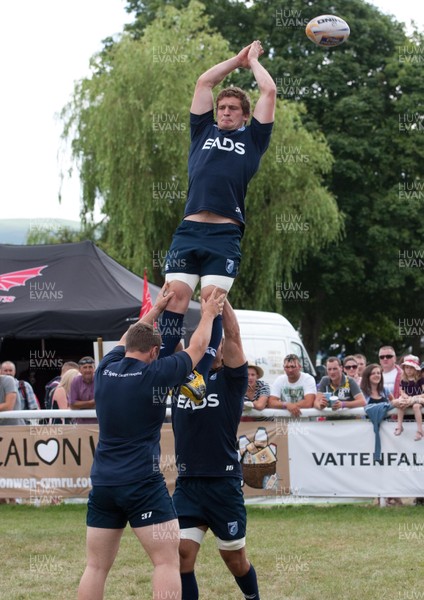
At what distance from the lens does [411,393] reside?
11.7 m

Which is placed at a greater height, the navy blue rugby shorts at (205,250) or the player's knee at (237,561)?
the navy blue rugby shorts at (205,250)

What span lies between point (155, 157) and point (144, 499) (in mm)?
21219

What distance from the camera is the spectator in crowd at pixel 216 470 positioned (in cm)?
632

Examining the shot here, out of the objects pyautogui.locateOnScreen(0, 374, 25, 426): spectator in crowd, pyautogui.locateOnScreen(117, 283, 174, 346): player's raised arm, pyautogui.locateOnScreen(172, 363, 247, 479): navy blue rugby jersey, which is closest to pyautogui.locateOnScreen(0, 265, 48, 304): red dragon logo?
pyautogui.locateOnScreen(0, 374, 25, 426): spectator in crowd

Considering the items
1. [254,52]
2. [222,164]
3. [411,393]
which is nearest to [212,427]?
[222,164]

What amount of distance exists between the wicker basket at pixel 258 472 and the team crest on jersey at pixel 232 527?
5.54m

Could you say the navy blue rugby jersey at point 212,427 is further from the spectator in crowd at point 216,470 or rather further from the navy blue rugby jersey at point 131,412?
the navy blue rugby jersey at point 131,412

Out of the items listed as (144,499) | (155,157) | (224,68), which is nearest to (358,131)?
(155,157)

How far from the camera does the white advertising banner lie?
11.6m

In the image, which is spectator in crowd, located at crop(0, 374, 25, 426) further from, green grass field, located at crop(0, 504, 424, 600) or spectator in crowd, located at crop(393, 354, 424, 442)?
spectator in crowd, located at crop(393, 354, 424, 442)

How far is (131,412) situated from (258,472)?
21.4 ft

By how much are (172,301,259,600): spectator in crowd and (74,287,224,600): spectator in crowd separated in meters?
0.70

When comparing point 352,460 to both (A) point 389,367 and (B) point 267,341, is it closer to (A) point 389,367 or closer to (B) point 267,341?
(A) point 389,367

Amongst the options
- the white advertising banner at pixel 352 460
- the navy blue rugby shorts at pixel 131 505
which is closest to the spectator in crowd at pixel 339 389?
the white advertising banner at pixel 352 460
